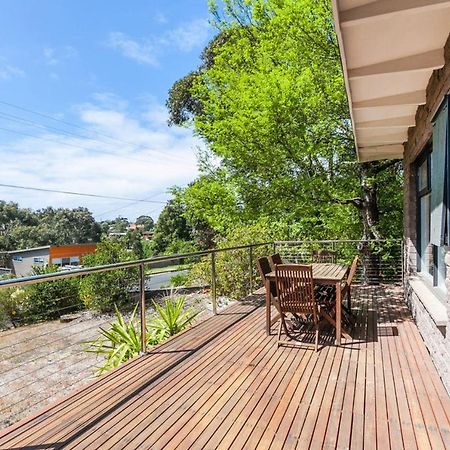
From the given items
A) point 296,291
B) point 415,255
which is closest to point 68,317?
point 296,291

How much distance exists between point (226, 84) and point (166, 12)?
1025 cm

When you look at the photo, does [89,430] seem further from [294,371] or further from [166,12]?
[166,12]

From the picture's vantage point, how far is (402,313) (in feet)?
18.0

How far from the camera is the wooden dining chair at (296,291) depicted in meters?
4.03

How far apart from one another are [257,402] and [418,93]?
337 centimetres

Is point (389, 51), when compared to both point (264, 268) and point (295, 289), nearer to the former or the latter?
point (295, 289)

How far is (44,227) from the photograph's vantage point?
49906 mm

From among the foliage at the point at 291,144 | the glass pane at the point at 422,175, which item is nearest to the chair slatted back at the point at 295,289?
the glass pane at the point at 422,175

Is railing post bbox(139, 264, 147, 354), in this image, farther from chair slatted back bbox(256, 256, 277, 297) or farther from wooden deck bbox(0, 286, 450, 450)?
chair slatted back bbox(256, 256, 277, 297)

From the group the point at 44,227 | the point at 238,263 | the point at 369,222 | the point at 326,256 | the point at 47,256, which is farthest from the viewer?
the point at 44,227

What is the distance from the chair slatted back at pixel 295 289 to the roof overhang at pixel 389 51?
6.08 ft

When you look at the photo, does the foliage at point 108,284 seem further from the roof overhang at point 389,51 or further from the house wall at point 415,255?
the roof overhang at point 389,51

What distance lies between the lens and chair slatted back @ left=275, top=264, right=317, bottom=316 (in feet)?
13.2

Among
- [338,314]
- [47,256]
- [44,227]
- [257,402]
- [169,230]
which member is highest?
[44,227]
